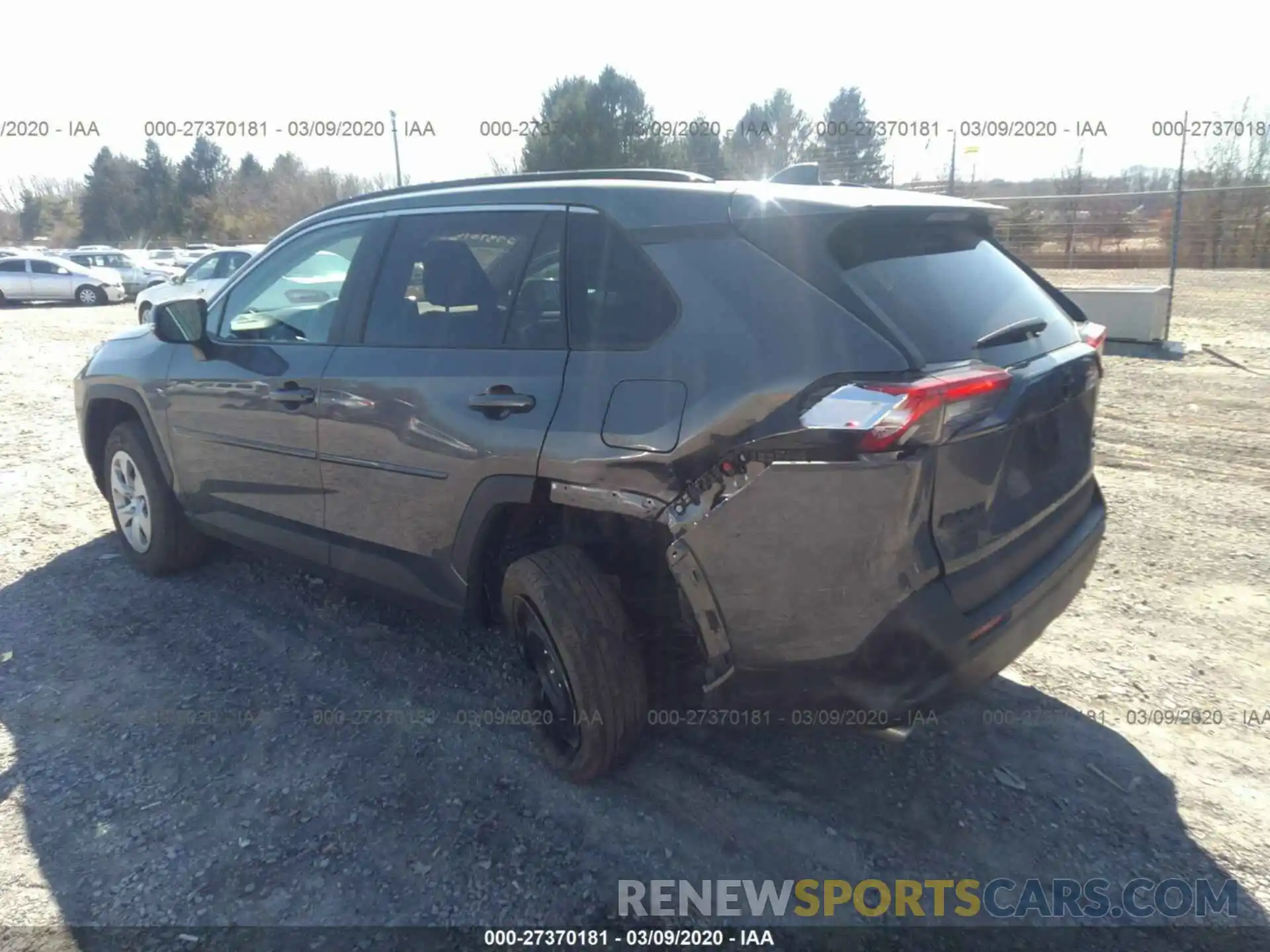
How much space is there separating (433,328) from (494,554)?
33.6 inches

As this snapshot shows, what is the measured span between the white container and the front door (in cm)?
954

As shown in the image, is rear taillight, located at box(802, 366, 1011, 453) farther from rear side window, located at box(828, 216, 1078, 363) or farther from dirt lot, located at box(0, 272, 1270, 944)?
dirt lot, located at box(0, 272, 1270, 944)

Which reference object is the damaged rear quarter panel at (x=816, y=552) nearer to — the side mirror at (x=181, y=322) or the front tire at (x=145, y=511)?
the side mirror at (x=181, y=322)

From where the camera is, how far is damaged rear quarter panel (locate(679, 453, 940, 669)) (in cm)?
226

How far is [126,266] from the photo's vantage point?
27.5 m

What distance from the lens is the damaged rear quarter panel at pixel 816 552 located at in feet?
7.43

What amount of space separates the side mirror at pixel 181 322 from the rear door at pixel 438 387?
99 centimetres

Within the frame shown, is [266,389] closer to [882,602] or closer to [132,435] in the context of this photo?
[132,435]

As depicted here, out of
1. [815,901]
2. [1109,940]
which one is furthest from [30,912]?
[1109,940]

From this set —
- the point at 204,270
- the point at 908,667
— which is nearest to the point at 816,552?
the point at 908,667

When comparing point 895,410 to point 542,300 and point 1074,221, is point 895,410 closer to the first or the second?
point 542,300

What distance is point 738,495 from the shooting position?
2.39m

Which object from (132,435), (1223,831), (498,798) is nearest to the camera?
(1223,831)

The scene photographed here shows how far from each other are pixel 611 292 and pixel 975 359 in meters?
1.10
